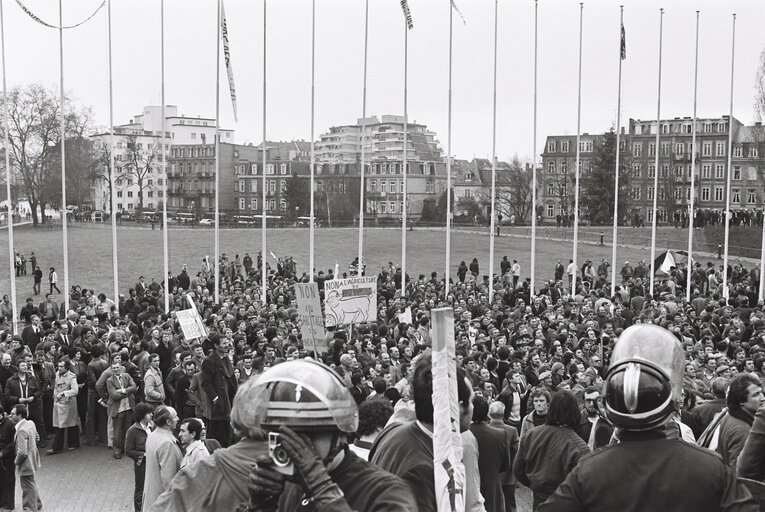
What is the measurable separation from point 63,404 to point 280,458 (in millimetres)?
12550

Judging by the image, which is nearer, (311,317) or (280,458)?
(280,458)

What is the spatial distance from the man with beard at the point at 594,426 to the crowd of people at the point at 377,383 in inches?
0.8

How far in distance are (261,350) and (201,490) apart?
35.6ft

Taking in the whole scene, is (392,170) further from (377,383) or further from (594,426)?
(594,426)

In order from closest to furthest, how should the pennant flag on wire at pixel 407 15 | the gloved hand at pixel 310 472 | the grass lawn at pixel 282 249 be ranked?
the gloved hand at pixel 310 472
the pennant flag on wire at pixel 407 15
the grass lawn at pixel 282 249

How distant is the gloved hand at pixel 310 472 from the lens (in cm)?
262

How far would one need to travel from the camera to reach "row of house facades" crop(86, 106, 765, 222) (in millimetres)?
93562

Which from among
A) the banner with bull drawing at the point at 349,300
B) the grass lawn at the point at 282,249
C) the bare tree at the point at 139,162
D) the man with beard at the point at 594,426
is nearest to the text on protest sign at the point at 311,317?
the banner with bull drawing at the point at 349,300

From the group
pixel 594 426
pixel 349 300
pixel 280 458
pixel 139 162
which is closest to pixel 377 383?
pixel 594 426

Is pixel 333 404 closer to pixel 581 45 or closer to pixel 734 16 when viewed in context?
pixel 581 45

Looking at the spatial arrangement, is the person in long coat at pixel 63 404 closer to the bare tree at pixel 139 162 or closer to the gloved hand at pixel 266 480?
the gloved hand at pixel 266 480

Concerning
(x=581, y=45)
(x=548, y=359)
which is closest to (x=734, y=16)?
(x=581, y=45)

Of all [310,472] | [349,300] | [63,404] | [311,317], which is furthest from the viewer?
[349,300]

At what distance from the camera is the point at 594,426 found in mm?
7805
